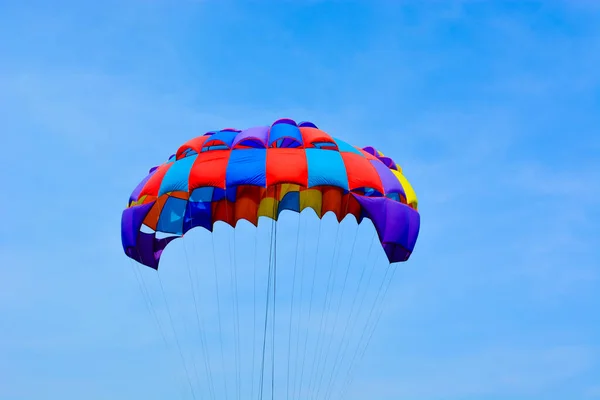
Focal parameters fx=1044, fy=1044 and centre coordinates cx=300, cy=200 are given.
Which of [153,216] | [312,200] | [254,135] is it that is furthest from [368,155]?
[153,216]

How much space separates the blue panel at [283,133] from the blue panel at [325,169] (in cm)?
53

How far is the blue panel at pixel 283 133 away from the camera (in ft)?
83.8

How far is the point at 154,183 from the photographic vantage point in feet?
86.4

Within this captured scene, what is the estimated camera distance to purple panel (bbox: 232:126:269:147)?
25484mm

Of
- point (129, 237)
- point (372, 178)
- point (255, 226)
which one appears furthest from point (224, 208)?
point (372, 178)

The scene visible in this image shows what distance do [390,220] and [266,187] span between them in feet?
10.7

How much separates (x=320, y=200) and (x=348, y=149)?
1.86m

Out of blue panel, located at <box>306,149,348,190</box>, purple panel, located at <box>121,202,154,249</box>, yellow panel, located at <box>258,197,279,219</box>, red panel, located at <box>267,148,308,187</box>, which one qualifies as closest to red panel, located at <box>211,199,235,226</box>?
yellow panel, located at <box>258,197,279,219</box>

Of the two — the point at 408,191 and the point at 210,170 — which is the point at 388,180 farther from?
the point at 210,170

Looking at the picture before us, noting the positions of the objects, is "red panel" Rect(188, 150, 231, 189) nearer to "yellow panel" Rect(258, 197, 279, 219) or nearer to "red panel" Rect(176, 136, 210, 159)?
"red panel" Rect(176, 136, 210, 159)

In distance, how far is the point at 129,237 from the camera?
26.5 m

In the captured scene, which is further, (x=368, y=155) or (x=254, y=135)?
(x=368, y=155)

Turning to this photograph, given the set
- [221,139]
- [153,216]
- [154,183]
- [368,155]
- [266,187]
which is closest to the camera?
[266,187]

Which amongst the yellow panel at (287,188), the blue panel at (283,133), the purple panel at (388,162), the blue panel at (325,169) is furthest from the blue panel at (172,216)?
the purple panel at (388,162)
